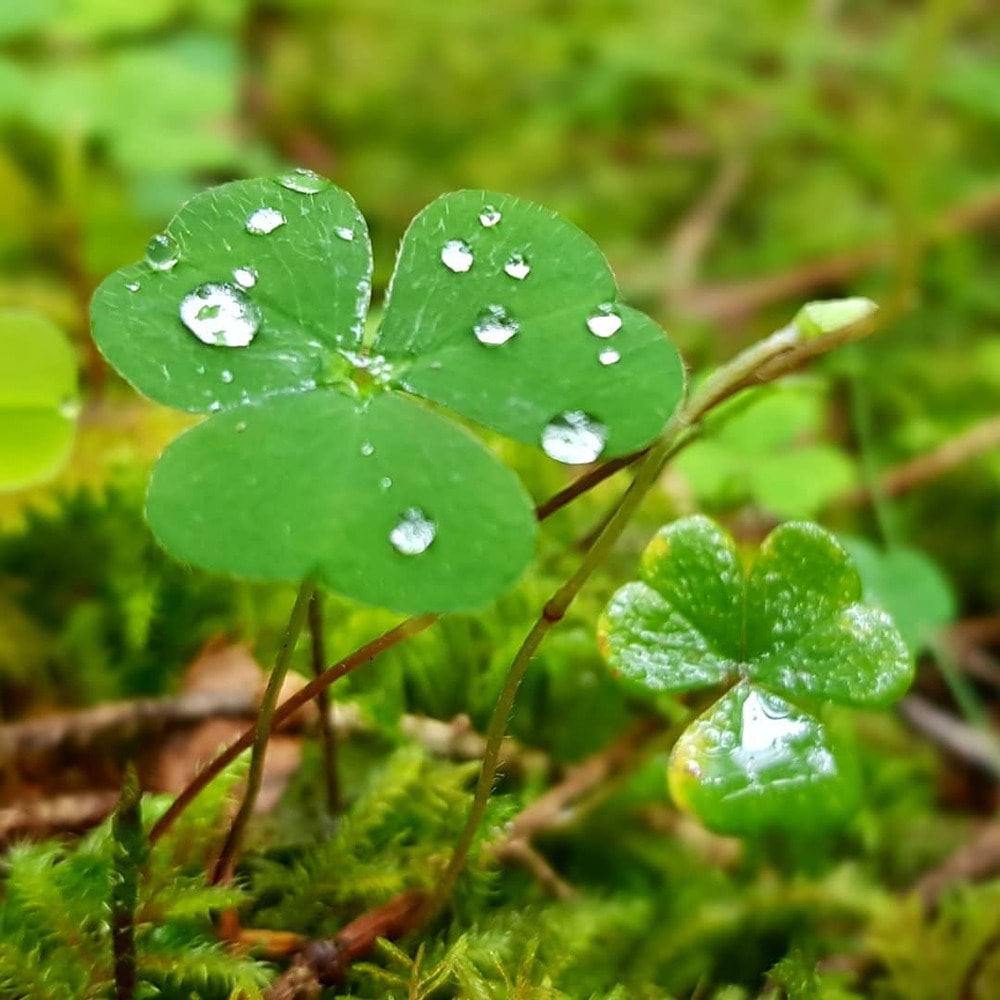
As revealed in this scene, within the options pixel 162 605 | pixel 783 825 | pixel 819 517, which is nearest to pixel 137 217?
pixel 162 605

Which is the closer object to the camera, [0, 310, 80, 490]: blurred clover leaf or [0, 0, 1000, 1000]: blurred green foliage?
[0, 0, 1000, 1000]: blurred green foliage

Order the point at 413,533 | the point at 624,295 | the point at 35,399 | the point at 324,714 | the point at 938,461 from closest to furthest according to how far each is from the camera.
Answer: the point at 413,533
the point at 324,714
the point at 35,399
the point at 938,461
the point at 624,295

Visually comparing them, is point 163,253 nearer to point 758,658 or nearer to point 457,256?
point 457,256

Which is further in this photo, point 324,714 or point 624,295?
point 624,295

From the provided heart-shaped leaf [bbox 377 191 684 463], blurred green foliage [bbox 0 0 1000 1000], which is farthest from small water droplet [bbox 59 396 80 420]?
heart-shaped leaf [bbox 377 191 684 463]

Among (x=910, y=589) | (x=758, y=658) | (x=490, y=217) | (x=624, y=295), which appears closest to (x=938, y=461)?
(x=910, y=589)

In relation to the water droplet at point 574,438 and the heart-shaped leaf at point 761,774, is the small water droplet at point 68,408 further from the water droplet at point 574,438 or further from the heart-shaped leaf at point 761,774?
the heart-shaped leaf at point 761,774

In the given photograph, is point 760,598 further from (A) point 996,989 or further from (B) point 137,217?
(B) point 137,217

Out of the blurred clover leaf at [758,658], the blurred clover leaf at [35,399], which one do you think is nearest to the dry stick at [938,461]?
the blurred clover leaf at [758,658]

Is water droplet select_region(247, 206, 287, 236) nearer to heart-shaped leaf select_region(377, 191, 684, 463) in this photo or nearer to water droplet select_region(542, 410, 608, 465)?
heart-shaped leaf select_region(377, 191, 684, 463)
